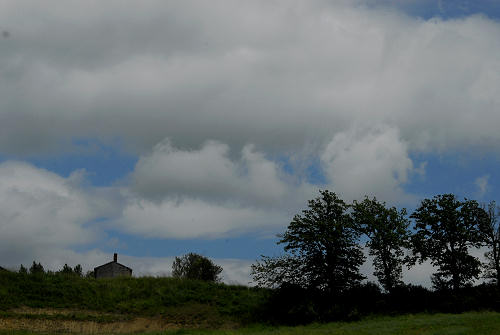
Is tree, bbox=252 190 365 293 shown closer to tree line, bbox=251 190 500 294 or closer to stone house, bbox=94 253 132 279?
tree line, bbox=251 190 500 294

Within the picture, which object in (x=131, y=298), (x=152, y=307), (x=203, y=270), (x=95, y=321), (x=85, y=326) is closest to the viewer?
(x=85, y=326)

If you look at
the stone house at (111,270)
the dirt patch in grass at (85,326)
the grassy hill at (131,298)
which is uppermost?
the stone house at (111,270)

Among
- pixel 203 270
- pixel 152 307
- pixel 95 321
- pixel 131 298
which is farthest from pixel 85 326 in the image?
pixel 203 270

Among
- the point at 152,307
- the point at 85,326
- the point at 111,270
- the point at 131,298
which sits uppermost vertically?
the point at 111,270

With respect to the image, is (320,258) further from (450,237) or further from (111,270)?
(111,270)

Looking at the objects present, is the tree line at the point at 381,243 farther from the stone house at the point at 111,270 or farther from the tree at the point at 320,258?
the stone house at the point at 111,270

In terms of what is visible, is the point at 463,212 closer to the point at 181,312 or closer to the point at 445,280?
the point at 445,280

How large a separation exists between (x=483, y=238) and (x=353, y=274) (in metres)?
18.5

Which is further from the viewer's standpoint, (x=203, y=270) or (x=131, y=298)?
(x=203, y=270)

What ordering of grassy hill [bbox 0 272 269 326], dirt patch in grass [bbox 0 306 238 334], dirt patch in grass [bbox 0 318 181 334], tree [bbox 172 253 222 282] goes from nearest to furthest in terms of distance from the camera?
dirt patch in grass [bbox 0 318 181 334], dirt patch in grass [bbox 0 306 238 334], grassy hill [bbox 0 272 269 326], tree [bbox 172 253 222 282]

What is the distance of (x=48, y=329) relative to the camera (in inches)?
1795

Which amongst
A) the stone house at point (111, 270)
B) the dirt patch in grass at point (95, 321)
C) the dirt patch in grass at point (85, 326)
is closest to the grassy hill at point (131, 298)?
the dirt patch in grass at point (95, 321)

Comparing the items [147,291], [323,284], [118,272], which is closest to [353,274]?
[323,284]

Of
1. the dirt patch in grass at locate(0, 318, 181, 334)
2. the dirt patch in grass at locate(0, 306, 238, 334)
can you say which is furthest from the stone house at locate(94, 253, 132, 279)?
the dirt patch in grass at locate(0, 318, 181, 334)
